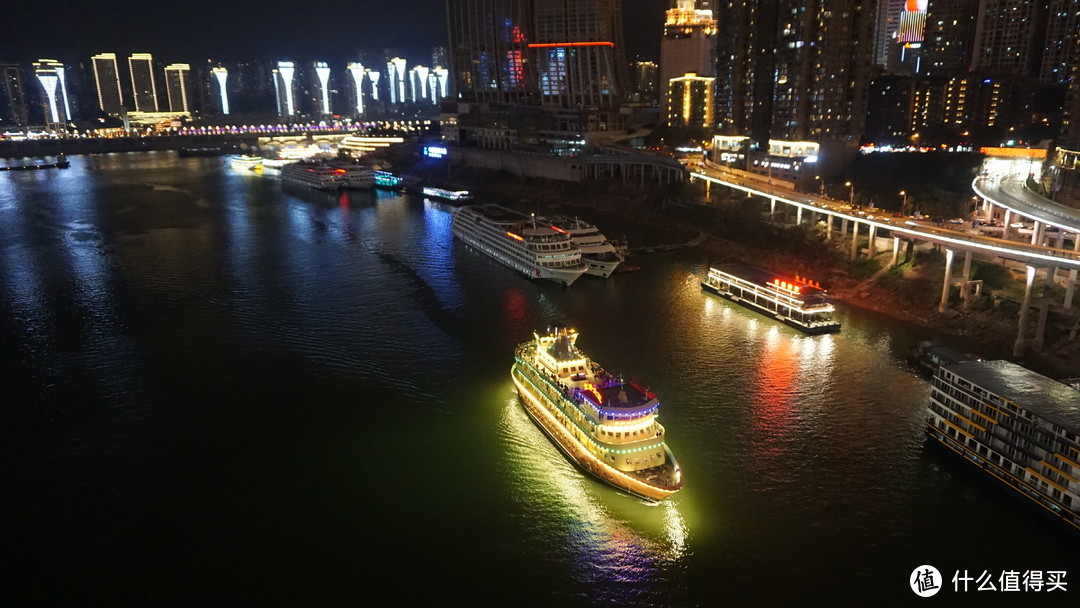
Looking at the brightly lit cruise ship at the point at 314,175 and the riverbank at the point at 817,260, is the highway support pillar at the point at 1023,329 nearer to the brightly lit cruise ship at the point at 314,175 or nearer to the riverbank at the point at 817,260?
the riverbank at the point at 817,260

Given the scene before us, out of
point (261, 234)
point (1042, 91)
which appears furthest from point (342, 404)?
point (1042, 91)

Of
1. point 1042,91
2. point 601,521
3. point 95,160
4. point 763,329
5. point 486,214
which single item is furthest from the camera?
point 95,160

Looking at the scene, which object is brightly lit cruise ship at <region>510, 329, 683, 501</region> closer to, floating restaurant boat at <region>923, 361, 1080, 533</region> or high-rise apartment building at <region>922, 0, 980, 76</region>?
floating restaurant boat at <region>923, 361, 1080, 533</region>

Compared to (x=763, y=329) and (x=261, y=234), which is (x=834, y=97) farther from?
(x=261, y=234)

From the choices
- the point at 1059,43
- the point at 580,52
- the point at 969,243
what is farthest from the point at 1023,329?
the point at 580,52

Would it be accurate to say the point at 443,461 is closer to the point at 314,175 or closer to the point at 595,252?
the point at 595,252
